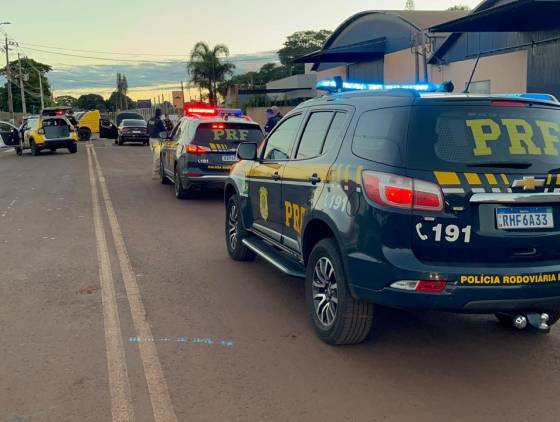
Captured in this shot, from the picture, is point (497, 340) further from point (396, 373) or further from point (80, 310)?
point (80, 310)

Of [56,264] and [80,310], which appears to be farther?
[56,264]

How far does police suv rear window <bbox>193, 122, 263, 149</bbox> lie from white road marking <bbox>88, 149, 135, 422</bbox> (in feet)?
14.5

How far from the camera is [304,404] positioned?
3.77 meters

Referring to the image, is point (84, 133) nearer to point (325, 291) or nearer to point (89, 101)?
point (325, 291)

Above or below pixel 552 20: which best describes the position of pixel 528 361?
below

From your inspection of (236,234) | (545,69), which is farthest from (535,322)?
(545,69)

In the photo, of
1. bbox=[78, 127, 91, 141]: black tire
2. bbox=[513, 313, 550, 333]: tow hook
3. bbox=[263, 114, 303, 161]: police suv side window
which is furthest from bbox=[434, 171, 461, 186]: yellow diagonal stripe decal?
bbox=[78, 127, 91, 141]: black tire

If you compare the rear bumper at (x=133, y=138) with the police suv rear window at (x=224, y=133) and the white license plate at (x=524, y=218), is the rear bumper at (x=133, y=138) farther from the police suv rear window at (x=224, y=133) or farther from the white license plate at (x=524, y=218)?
the white license plate at (x=524, y=218)

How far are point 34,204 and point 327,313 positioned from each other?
9343mm

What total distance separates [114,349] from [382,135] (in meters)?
2.49

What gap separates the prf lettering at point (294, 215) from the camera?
16.8ft

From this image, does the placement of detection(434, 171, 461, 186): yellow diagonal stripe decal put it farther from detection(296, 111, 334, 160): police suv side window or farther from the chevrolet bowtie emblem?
detection(296, 111, 334, 160): police suv side window

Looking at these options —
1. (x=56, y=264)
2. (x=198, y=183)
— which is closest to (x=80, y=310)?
(x=56, y=264)

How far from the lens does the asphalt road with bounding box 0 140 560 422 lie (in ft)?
12.3
